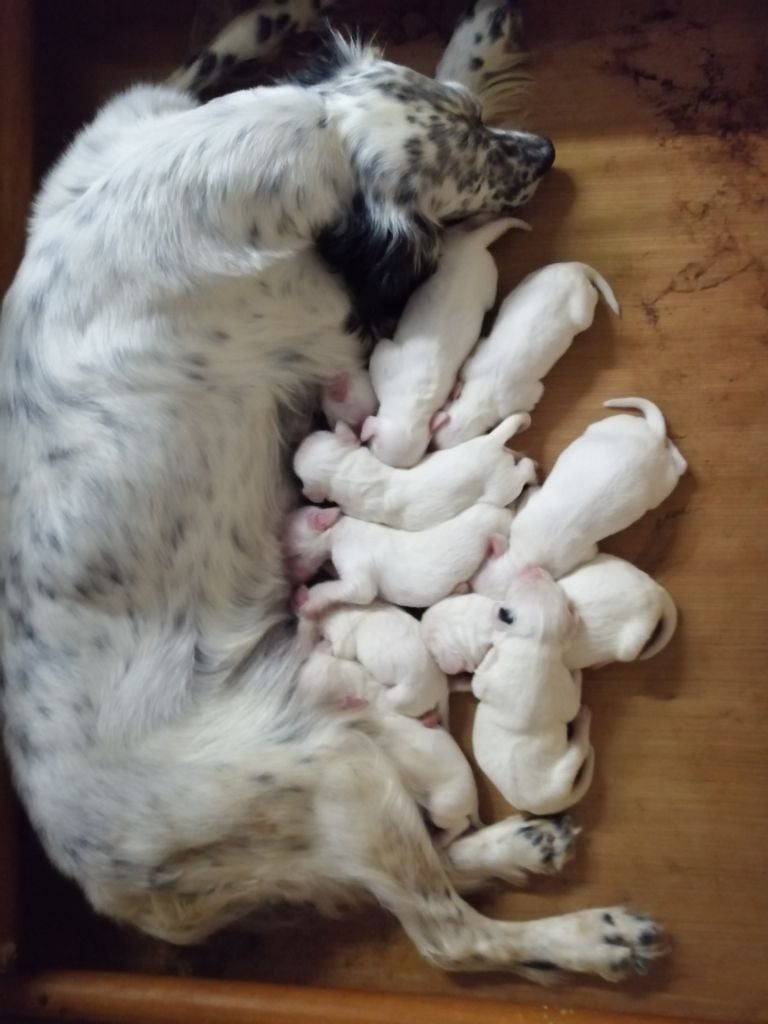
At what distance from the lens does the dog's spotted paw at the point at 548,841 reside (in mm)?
1733

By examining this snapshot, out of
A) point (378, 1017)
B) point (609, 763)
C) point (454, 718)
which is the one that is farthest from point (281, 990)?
point (609, 763)

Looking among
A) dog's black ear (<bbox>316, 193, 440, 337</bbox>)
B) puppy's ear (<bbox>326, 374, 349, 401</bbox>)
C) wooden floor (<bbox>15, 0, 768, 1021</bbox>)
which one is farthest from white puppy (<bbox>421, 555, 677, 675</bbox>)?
dog's black ear (<bbox>316, 193, 440, 337</bbox>)

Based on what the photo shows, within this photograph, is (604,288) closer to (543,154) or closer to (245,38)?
(543,154)

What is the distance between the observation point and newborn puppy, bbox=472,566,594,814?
161 cm

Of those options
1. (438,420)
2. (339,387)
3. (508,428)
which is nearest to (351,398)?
(339,387)

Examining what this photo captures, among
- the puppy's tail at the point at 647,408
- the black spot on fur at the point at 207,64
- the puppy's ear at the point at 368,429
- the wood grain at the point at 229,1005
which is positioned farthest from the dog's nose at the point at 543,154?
the wood grain at the point at 229,1005

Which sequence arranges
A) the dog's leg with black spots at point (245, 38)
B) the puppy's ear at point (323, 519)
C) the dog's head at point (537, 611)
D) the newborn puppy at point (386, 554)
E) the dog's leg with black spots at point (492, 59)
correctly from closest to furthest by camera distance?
the dog's head at point (537, 611) → the newborn puppy at point (386, 554) → the puppy's ear at point (323, 519) → the dog's leg with black spots at point (492, 59) → the dog's leg with black spots at point (245, 38)

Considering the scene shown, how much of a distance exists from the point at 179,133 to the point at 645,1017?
1619 millimetres

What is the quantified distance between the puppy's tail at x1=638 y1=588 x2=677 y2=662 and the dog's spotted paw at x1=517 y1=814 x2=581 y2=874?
326 mm

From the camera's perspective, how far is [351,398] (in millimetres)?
1805

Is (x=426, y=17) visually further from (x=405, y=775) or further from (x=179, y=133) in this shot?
(x=405, y=775)

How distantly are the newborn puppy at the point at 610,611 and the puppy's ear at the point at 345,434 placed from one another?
1.48 feet

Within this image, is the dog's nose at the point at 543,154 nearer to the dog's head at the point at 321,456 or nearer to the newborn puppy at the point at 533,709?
the dog's head at the point at 321,456

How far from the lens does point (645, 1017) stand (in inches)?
62.6
